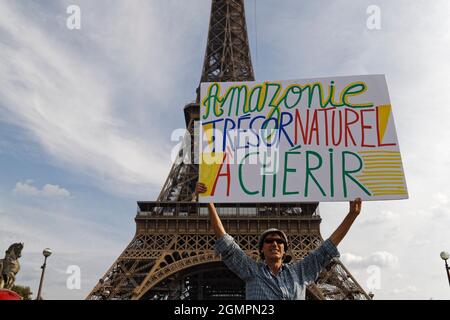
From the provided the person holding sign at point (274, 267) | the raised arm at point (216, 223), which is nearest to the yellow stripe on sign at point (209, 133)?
the raised arm at point (216, 223)

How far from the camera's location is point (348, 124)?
482cm

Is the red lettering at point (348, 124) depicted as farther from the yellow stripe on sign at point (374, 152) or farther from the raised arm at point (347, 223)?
the raised arm at point (347, 223)

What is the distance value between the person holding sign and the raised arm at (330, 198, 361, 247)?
0.04 feet

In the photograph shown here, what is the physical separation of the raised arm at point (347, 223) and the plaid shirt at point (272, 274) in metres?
0.10

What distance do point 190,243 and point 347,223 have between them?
2795 centimetres

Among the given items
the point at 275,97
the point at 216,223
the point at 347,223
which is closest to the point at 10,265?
the point at 216,223

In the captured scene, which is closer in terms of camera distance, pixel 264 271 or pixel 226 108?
pixel 264 271

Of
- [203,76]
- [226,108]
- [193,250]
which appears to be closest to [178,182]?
[193,250]

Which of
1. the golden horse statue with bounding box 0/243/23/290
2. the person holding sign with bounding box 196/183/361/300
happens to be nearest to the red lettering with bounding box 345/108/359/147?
the person holding sign with bounding box 196/183/361/300

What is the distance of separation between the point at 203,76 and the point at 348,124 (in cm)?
3936

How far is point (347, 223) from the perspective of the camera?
3.75m

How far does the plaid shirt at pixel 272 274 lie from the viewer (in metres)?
3.08
